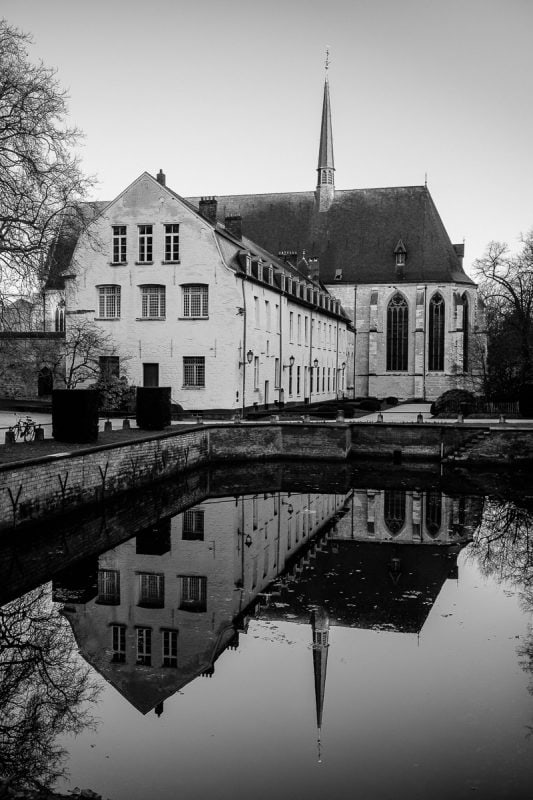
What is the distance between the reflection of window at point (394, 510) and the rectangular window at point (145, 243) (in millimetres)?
17558

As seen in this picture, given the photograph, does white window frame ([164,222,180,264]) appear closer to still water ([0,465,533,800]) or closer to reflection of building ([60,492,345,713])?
reflection of building ([60,492,345,713])

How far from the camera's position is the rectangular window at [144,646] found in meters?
10.4

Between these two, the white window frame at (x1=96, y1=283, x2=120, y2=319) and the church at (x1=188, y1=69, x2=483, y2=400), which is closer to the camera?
the white window frame at (x1=96, y1=283, x2=120, y2=319)

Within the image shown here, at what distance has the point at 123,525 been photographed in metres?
18.7

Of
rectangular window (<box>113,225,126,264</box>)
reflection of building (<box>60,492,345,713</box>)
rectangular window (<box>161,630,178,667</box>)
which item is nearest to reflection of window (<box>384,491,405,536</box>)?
reflection of building (<box>60,492,345,713</box>)

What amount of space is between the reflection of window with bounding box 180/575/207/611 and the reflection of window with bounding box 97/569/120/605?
1132 millimetres

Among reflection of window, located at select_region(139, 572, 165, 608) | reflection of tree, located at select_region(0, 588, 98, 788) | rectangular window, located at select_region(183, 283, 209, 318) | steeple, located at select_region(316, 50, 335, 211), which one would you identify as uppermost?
steeple, located at select_region(316, 50, 335, 211)

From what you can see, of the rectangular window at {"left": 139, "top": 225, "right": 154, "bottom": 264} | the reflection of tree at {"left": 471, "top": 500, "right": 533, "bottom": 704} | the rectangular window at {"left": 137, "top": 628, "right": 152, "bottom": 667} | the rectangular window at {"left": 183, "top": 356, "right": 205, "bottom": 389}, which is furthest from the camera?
the rectangular window at {"left": 139, "top": 225, "right": 154, "bottom": 264}

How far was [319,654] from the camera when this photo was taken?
10484 millimetres

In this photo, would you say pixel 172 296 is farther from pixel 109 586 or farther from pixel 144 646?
pixel 144 646

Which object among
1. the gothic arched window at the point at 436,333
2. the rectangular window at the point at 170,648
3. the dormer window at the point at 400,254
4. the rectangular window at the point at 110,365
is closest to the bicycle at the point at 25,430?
the rectangular window at the point at 170,648

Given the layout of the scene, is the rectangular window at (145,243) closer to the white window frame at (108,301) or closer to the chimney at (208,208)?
the white window frame at (108,301)

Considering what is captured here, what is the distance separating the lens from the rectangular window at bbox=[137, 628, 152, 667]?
10.4 metres

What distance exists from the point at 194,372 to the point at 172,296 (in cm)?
368
